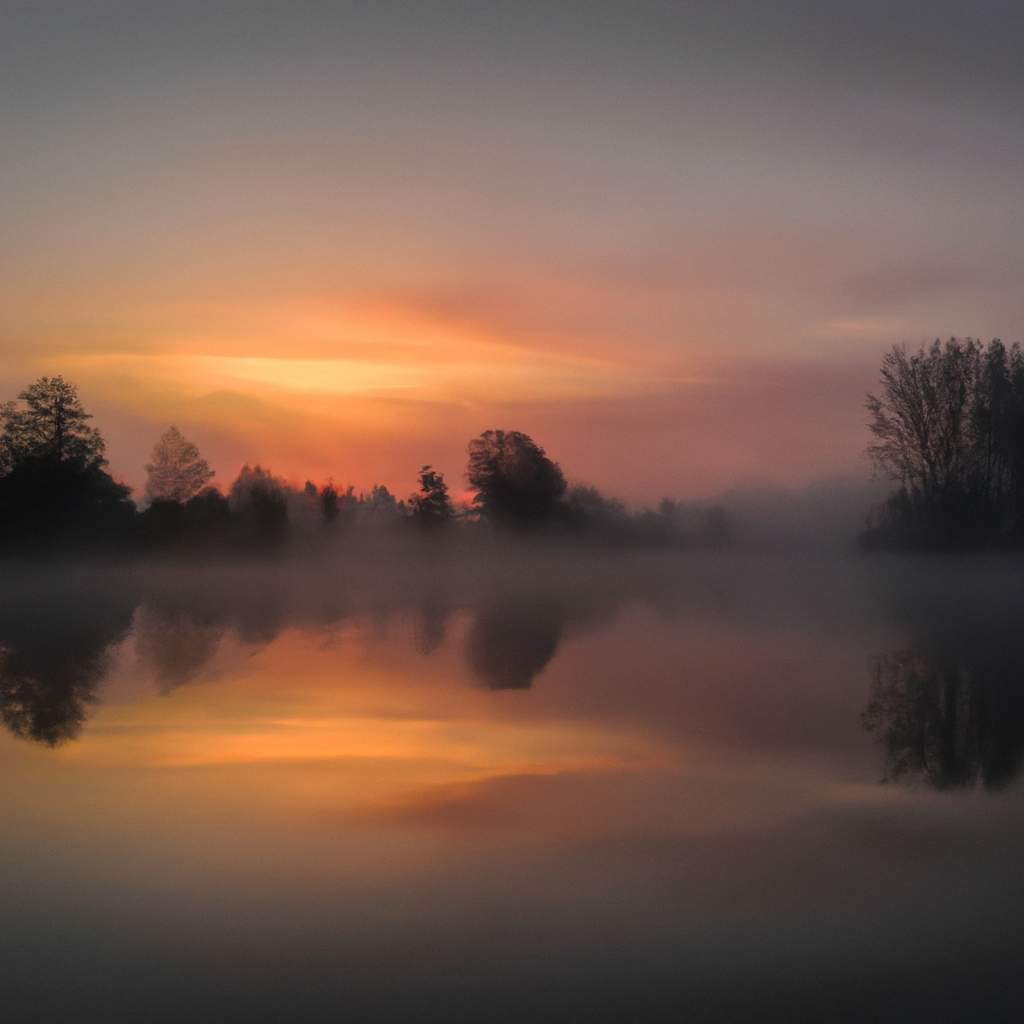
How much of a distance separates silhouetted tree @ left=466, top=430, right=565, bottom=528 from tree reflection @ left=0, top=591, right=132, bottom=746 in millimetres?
39534

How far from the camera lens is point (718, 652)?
20.6m

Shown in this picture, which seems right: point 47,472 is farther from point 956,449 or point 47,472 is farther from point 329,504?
point 956,449

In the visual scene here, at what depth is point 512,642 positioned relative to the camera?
2278cm

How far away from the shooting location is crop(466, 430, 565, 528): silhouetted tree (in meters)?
72.1

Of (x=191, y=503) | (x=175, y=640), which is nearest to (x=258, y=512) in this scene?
(x=191, y=503)

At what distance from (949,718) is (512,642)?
435 inches

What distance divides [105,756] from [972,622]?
22.2 m

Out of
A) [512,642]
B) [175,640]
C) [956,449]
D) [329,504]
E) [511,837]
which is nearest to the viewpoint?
[511,837]

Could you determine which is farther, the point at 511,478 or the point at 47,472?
the point at 511,478

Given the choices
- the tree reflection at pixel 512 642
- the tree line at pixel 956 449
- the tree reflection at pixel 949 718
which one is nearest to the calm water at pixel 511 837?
the tree reflection at pixel 949 718

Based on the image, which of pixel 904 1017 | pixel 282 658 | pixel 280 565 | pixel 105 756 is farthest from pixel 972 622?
pixel 280 565

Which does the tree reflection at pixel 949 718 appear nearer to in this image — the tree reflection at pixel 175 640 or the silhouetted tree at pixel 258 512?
the tree reflection at pixel 175 640

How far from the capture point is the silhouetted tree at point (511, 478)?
72.1 meters

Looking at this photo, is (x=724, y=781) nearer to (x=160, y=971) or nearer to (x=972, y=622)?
(x=160, y=971)
